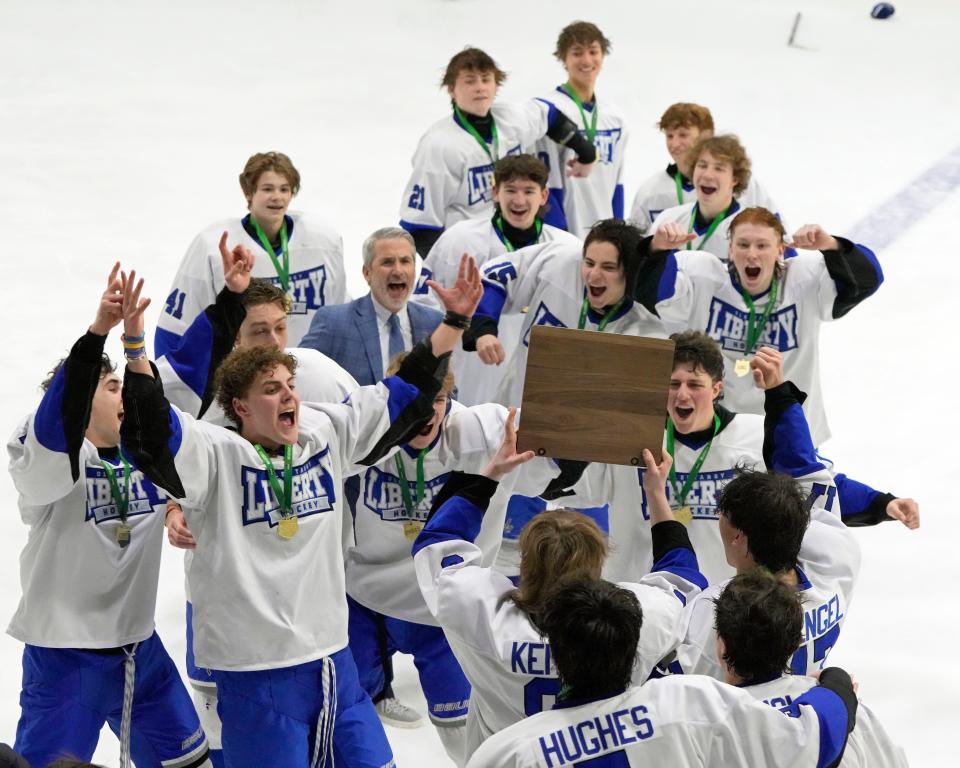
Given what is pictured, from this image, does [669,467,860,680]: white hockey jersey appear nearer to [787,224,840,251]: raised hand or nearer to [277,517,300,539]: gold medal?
[277,517,300,539]: gold medal

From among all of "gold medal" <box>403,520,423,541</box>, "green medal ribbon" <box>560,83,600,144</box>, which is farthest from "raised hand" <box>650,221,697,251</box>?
"green medal ribbon" <box>560,83,600,144</box>

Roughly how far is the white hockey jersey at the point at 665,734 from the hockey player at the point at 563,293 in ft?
7.61

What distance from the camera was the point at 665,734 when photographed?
289 centimetres

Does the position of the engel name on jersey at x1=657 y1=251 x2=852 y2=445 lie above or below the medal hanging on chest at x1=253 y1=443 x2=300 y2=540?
above

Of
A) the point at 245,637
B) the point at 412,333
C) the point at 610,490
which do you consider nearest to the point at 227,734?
the point at 245,637

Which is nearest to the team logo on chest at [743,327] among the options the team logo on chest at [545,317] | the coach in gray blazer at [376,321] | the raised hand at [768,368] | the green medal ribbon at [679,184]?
the team logo on chest at [545,317]

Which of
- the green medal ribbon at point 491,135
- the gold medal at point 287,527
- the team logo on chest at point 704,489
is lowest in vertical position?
the gold medal at point 287,527

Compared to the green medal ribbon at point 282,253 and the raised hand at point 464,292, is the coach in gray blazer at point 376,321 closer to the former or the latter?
the green medal ribbon at point 282,253

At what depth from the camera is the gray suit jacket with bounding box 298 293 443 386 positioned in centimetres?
534

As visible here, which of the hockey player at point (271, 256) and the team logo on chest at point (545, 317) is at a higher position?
the hockey player at point (271, 256)

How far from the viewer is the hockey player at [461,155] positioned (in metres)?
7.20

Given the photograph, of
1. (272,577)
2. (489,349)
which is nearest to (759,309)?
(489,349)

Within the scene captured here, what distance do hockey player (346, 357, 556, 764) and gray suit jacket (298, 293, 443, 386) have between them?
0.81 m

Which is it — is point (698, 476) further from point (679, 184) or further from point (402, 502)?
point (679, 184)
